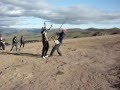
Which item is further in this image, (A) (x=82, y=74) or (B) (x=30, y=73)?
(B) (x=30, y=73)

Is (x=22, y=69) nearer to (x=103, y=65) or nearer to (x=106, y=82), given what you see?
(x=103, y=65)

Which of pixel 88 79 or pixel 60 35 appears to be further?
pixel 60 35

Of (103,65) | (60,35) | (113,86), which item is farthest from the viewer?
(60,35)

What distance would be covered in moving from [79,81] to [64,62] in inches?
179

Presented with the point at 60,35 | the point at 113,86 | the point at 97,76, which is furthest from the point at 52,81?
the point at 60,35

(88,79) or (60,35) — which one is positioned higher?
(60,35)

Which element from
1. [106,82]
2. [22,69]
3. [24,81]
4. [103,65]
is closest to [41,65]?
[22,69]

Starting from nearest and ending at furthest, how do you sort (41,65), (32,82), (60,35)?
(32,82)
(41,65)
(60,35)

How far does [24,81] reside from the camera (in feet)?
47.5

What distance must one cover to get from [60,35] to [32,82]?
6548 mm

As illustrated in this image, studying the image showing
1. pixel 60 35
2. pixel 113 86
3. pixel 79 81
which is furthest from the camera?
pixel 60 35

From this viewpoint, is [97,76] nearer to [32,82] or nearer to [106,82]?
[106,82]

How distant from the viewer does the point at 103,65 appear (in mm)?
15617

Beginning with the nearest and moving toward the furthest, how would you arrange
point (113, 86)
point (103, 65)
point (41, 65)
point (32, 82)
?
point (113, 86) < point (32, 82) < point (103, 65) < point (41, 65)
